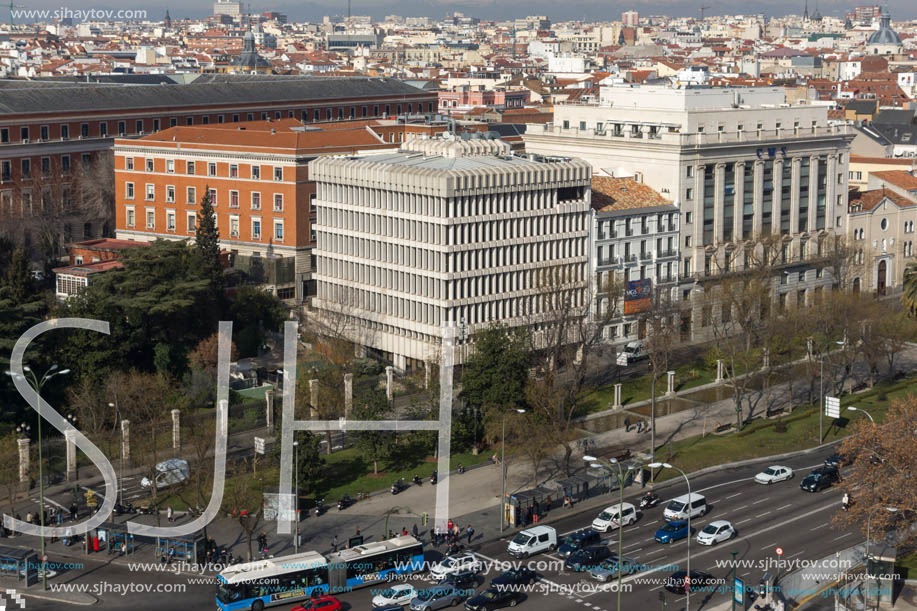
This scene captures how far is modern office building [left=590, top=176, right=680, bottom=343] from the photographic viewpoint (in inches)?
3935

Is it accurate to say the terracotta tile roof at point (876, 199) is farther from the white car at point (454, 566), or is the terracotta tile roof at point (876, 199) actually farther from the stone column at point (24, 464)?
the stone column at point (24, 464)

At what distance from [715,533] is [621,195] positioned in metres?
Answer: 42.4

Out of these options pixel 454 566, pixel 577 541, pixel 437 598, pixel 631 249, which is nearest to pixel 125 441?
pixel 454 566

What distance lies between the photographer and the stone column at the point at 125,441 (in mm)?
75688

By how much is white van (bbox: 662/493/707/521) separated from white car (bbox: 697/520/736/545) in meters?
1.96

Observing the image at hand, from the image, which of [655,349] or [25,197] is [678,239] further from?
[25,197]

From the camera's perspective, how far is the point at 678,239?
349 feet

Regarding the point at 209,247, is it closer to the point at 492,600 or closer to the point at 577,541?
the point at 577,541

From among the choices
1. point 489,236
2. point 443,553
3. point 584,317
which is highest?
point 489,236

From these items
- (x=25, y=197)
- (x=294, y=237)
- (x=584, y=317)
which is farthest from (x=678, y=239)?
(x=25, y=197)

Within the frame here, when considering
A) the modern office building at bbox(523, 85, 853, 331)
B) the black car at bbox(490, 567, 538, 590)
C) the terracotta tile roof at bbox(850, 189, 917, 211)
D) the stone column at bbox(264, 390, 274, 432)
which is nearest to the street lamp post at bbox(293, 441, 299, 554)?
the black car at bbox(490, 567, 538, 590)

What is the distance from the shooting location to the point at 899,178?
417 feet

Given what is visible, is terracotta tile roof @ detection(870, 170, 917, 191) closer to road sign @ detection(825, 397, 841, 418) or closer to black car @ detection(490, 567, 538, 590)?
road sign @ detection(825, 397, 841, 418)

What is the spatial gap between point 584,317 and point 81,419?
1383 inches
